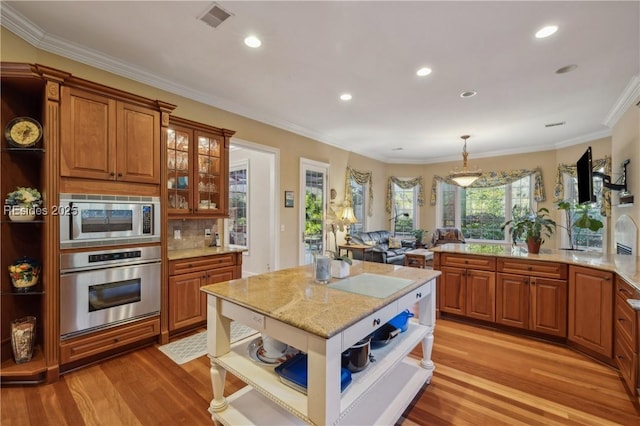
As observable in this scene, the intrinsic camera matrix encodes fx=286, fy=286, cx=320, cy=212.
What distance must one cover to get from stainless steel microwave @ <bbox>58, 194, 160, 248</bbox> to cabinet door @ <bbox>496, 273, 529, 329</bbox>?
12.6 ft

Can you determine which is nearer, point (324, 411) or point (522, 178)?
point (324, 411)

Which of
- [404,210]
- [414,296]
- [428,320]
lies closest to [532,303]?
[428,320]

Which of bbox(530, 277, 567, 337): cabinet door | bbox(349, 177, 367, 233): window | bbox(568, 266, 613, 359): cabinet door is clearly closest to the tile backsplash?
bbox(349, 177, 367, 233): window

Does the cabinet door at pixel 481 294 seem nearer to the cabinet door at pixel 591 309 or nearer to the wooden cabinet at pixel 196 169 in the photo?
the cabinet door at pixel 591 309

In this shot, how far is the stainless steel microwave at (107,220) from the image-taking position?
2.38 metres

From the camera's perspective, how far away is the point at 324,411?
48.8 inches

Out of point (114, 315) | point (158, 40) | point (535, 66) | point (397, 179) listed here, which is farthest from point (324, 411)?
point (397, 179)

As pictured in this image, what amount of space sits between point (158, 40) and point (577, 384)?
4.64 m

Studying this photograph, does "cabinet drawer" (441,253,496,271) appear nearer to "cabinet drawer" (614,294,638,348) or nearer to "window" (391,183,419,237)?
"cabinet drawer" (614,294,638,348)

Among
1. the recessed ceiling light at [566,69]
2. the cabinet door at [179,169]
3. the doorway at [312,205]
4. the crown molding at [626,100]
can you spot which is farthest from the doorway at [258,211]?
the crown molding at [626,100]

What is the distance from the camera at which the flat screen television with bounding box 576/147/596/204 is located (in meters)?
3.35

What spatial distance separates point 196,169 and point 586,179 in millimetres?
4797

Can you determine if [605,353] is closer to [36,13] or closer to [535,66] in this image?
[535,66]

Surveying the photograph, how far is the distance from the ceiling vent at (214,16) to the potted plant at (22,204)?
1988mm
